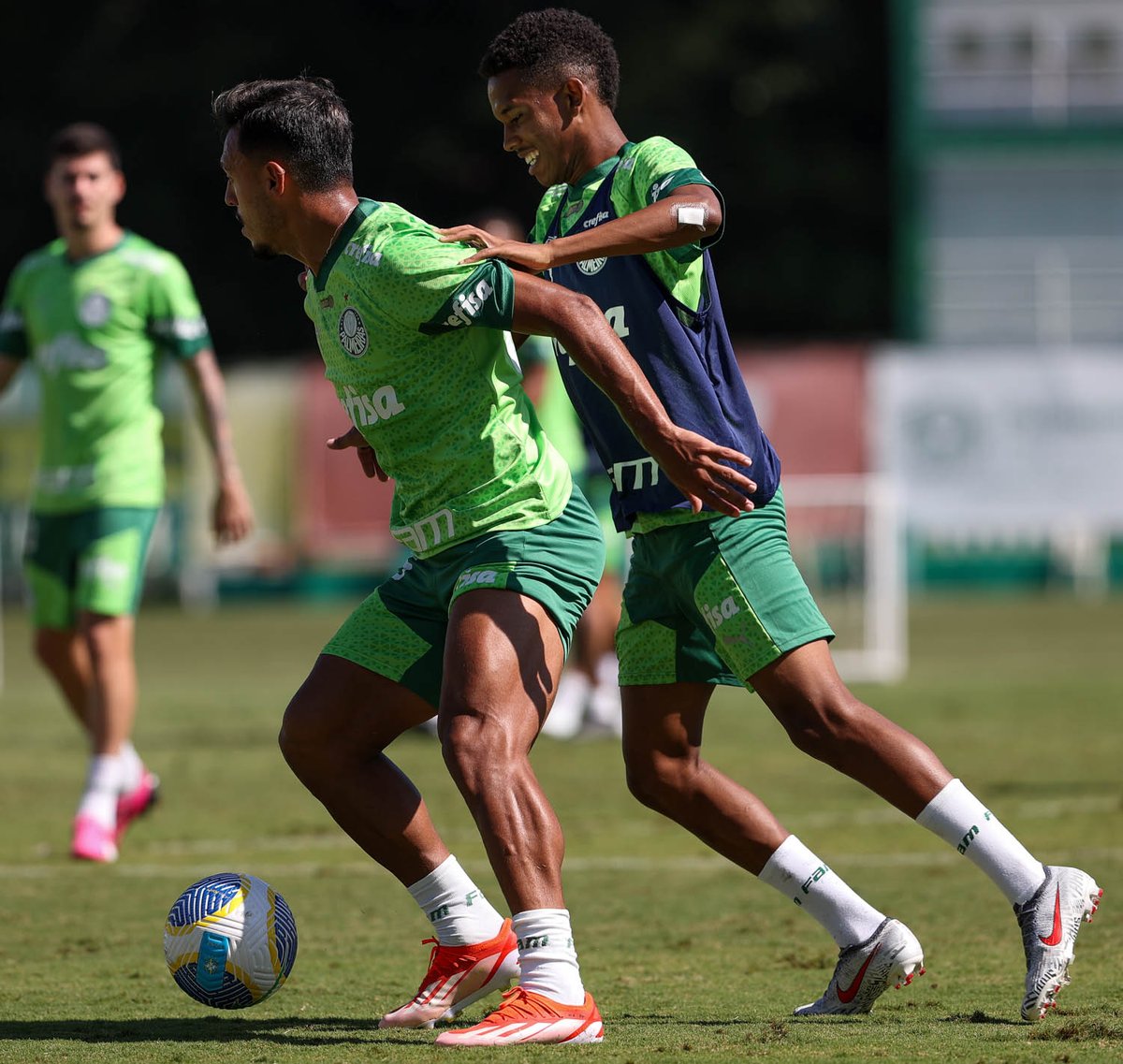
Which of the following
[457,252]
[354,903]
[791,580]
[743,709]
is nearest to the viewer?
[457,252]

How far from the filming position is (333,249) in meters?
4.80

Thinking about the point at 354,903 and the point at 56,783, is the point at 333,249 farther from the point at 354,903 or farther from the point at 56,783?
the point at 56,783

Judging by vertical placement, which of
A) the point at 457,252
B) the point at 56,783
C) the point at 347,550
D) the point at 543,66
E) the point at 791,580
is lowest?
the point at 347,550

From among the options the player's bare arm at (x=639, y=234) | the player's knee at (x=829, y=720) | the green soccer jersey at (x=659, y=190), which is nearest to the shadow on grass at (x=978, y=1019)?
the player's knee at (x=829, y=720)

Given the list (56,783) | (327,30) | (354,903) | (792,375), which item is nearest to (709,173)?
(327,30)

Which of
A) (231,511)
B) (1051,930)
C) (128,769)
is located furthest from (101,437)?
(1051,930)

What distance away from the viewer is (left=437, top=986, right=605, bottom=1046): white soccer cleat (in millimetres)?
4508

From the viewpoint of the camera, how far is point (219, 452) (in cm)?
821

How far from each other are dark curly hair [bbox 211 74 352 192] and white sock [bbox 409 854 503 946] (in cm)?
164

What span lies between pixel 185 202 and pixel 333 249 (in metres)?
33.9

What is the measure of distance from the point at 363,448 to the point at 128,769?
309 cm

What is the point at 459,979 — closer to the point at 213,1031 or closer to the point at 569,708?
the point at 213,1031

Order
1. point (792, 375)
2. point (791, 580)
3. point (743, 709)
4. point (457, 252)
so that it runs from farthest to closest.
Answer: point (792, 375)
point (743, 709)
point (791, 580)
point (457, 252)

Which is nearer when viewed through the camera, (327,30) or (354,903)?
(354,903)
